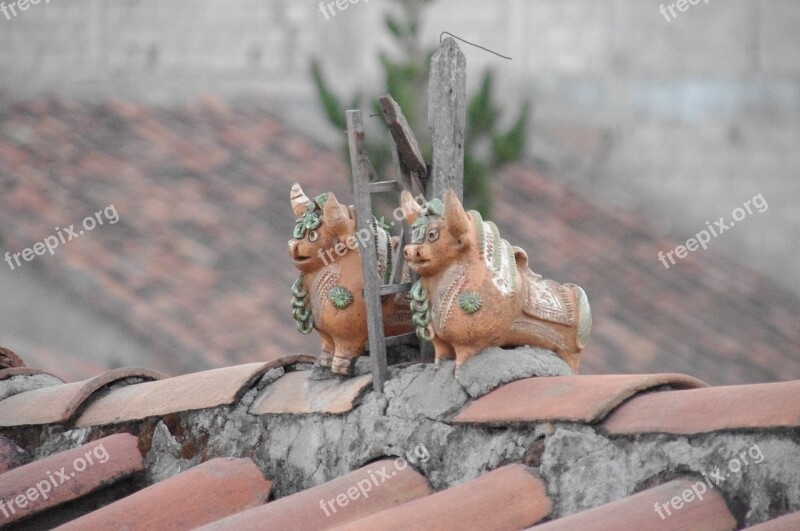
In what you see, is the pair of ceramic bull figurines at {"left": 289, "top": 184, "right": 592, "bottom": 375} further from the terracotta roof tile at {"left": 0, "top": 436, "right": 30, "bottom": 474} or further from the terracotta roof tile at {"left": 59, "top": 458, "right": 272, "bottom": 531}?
the terracotta roof tile at {"left": 0, "top": 436, "right": 30, "bottom": 474}

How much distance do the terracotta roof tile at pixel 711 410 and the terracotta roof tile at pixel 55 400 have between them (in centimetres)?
180

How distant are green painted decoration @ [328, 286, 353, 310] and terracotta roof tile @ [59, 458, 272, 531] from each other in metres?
0.45

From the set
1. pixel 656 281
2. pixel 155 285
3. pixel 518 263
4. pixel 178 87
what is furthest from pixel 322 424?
pixel 178 87

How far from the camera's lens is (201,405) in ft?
11.7

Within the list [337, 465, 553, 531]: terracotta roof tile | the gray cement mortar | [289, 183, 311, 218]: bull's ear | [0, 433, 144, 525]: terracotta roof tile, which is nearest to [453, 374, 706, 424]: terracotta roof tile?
the gray cement mortar

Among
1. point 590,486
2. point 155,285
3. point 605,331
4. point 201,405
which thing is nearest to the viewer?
point 590,486

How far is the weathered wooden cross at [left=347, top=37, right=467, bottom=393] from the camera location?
10.7 feet

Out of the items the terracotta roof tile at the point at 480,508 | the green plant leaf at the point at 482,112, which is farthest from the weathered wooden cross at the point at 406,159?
the green plant leaf at the point at 482,112

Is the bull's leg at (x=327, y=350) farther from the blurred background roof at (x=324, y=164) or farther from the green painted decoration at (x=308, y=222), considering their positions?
the blurred background roof at (x=324, y=164)

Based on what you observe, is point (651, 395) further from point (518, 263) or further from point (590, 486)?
point (518, 263)

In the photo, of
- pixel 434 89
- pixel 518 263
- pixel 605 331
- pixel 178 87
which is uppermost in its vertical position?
pixel 434 89

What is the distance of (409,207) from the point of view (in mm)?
3262

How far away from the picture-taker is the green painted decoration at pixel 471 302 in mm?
3037

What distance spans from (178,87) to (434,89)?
660cm
